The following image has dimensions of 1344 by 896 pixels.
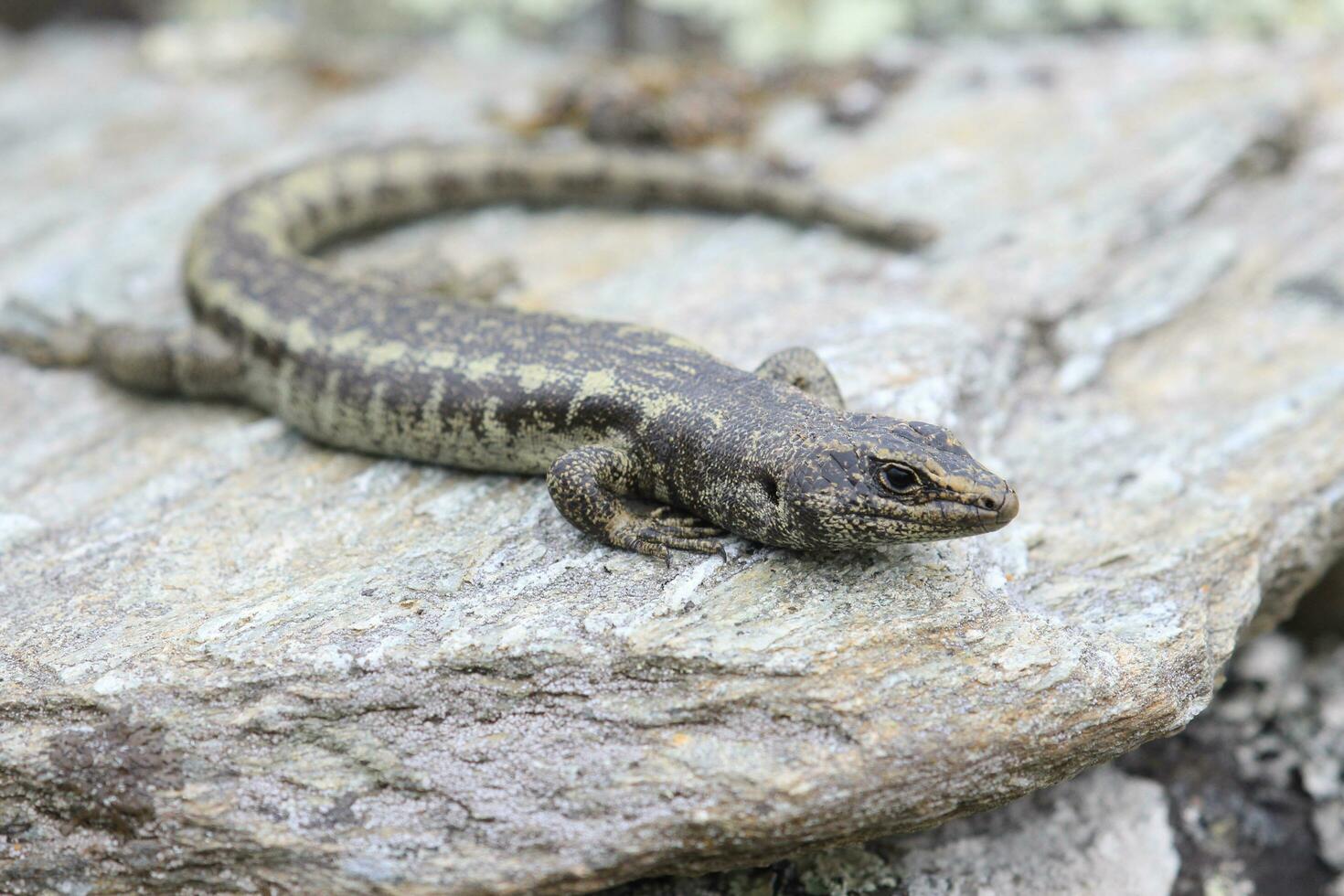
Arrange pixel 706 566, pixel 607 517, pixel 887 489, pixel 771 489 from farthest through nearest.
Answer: pixel 607 517 → pixel 706 566 → pixel 771 489 → pixel 887 489

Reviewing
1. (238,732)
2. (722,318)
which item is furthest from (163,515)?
(722,318)

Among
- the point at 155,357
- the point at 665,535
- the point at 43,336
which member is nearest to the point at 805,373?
the point at 665,535

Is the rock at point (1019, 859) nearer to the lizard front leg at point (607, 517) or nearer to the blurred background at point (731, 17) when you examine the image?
the lizard front leg at point (607, 517)

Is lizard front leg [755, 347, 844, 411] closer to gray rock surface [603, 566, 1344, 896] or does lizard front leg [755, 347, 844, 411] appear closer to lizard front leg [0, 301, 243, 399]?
gray rock surface [603, 566, 1344, 896]

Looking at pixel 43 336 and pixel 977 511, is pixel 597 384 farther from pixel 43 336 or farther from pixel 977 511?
pixel 43 336

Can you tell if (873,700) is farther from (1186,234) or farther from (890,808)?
(1186,234)

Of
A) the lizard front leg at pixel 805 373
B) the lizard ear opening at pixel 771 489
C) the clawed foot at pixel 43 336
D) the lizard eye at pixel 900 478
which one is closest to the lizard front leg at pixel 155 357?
the clawed foot at pixel 43 336
